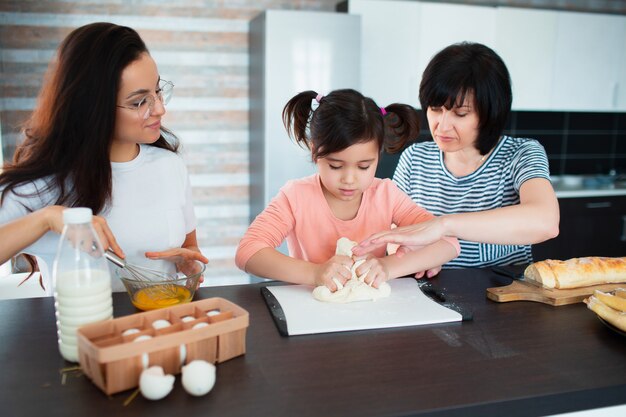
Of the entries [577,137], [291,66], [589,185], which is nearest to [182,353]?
[291,66]

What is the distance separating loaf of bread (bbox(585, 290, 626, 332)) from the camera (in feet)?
3.48

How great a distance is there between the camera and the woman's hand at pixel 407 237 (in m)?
1.24

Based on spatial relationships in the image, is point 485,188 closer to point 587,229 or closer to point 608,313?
point 608,313

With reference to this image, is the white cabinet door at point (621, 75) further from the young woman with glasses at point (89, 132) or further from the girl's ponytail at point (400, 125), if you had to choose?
the young woman with glasses at point (89, 132)

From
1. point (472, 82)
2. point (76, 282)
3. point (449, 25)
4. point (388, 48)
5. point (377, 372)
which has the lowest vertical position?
point (377, 372)

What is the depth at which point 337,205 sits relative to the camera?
1.57 meters

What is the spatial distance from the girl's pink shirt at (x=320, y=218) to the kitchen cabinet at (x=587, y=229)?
2.31 metres

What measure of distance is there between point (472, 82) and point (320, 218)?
597 mm

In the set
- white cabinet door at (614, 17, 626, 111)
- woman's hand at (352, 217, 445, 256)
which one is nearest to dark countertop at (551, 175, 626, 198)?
white cabinet door at (614, 17, 626, 111)

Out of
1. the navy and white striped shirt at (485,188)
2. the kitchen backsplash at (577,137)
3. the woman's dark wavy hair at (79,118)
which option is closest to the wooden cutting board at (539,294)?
the navy and white striped shirt at (485,188)

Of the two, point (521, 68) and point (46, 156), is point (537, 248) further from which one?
point (46, 156)

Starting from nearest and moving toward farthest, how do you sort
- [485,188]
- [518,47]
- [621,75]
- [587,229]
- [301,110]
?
[301,110] → [485,188] → [518,47] → [587,229] → [621,75]

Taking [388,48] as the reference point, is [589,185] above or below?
below

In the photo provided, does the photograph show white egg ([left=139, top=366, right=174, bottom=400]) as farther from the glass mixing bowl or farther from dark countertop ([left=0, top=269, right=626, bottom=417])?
the glass mixing bowl
